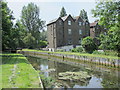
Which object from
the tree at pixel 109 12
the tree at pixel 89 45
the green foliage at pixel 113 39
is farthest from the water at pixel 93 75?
the tree at pixel 89 45

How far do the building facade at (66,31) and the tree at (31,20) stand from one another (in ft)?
57.0

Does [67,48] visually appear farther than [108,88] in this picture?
Yes

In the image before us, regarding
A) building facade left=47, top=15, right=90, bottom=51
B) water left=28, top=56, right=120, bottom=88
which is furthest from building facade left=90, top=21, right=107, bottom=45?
water left=28, top=56, right=120, bottom=88

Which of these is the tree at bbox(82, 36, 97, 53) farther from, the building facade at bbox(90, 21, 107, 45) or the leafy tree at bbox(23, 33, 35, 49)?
the leafy tree at bbox(23, 33, 35, 49)

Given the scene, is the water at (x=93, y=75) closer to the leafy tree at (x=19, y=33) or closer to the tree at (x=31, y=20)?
the leafy tree at (x=19, y=33)

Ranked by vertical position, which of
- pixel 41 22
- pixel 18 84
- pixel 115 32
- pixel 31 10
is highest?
pixel 31 10

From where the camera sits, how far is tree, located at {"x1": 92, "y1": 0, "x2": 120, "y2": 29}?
2222cm

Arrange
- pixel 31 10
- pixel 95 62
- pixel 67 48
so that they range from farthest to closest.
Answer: pixel 31 10 < pixel 67 48 < pixel 95 62

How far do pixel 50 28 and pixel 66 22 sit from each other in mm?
7276

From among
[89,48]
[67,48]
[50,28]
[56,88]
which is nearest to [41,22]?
[50,28]

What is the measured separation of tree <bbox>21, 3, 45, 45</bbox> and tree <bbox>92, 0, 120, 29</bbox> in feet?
181

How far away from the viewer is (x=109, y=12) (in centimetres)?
2288

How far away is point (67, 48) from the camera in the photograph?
5534 centimetres

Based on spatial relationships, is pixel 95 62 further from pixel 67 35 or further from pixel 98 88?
pixel 67 35
